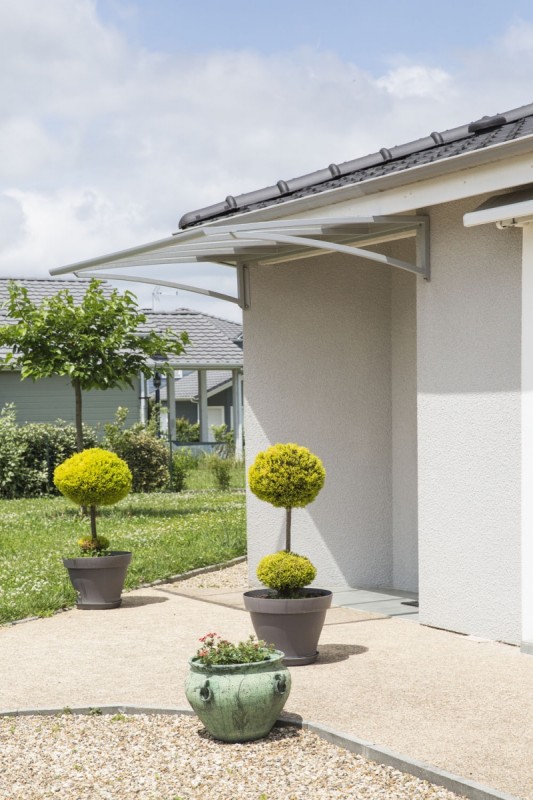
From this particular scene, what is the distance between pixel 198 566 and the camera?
38.2 ft

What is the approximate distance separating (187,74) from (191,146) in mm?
1282

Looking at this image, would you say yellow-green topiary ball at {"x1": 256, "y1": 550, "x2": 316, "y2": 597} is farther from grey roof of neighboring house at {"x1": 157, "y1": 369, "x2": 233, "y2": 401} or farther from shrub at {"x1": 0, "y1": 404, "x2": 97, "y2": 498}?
grey roof of neighboring house at {"x1": 157, "y1": 369, "x2": 233, "y2": 401}

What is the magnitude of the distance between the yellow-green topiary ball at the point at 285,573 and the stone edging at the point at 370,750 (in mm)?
1397

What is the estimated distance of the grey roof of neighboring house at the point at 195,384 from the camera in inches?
1662

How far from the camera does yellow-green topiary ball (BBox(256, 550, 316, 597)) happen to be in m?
7.12

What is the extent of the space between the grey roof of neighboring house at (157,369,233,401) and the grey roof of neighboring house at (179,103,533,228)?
30.1 metres

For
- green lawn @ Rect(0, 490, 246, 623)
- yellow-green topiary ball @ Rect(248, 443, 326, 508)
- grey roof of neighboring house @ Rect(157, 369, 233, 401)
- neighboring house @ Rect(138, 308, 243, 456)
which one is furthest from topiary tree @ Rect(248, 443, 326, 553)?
grey roof of neighboring house @ Rect(157, 369, 233, 401)

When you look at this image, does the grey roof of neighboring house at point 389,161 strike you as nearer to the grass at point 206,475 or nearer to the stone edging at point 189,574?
the stone edging at point 189,574

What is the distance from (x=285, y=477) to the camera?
727 centimetres

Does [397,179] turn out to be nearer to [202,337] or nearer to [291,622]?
[291,622]

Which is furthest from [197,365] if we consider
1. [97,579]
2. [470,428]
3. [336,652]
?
[336,652]

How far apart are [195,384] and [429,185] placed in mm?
37772

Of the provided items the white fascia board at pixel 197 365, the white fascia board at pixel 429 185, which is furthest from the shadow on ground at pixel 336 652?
the white fascia board at pixel 197 365

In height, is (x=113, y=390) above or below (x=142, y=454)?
above
